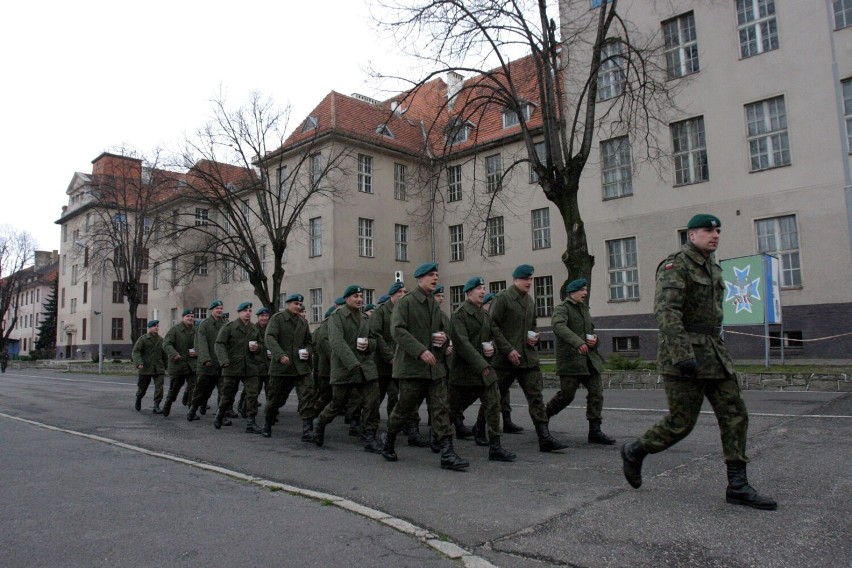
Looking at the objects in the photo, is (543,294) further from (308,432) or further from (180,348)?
(308,432)

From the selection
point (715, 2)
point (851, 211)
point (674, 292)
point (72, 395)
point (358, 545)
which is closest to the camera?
point (358, 545)

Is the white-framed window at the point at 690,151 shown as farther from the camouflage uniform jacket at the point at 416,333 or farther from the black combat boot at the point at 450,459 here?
the black combat boot at the point at 450,459

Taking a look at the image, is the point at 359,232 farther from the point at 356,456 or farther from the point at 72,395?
the point at 356,456

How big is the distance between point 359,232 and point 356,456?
91.9 feet

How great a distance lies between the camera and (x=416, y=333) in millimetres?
6996

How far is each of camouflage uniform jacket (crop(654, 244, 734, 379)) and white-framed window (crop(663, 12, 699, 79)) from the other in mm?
21850

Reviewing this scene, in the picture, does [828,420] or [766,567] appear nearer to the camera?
[766,567]

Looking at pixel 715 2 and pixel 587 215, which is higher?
pixel 715 2

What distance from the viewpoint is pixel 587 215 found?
27.2 m

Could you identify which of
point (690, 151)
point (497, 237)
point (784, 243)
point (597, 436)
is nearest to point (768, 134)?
point (690, 151)

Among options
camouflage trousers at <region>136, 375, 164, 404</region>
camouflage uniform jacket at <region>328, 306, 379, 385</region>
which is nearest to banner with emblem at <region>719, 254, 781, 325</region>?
camouflage uniform jacket at <region>328, 306, 379, 385</region>

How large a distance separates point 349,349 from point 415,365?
1.31 metres

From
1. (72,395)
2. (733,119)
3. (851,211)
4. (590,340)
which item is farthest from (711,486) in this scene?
(733,119)

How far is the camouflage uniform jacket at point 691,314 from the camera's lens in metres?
4.86
